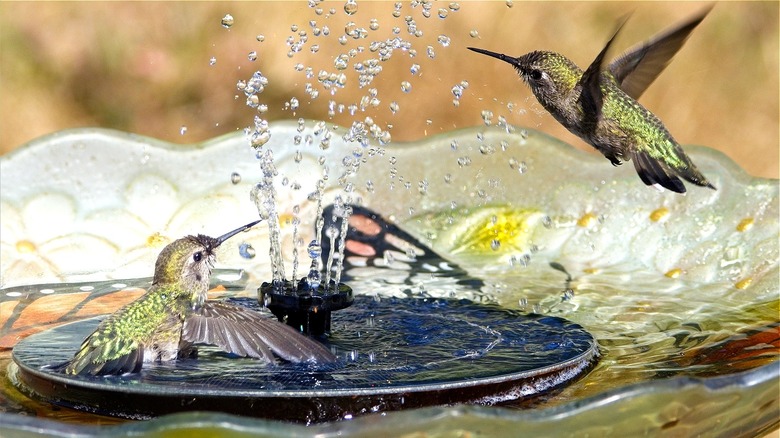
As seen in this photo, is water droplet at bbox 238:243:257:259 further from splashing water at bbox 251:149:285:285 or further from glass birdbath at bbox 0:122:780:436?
splashing water at bbox 251:149:285:285

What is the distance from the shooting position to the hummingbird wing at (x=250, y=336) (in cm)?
258

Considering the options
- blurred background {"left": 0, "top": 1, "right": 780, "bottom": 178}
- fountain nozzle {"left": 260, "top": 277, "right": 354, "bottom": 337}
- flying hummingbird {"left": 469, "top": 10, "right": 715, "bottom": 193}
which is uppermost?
blurred background {"left": 0, "top": 1, "right": 780, "bottom": 178}

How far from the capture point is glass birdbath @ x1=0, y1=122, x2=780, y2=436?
3521mm

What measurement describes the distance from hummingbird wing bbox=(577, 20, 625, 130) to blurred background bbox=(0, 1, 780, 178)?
3.68m

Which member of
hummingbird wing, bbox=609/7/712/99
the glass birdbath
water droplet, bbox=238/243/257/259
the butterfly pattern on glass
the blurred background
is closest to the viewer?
hummingbird wing, bbox=609/7/712/99

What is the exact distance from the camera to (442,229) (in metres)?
4.21

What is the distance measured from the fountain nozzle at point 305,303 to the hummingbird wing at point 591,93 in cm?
81

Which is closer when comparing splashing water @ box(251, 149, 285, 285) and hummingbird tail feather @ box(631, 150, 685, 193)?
hummingbird tail feather @ box(631, 150, 685, 193)

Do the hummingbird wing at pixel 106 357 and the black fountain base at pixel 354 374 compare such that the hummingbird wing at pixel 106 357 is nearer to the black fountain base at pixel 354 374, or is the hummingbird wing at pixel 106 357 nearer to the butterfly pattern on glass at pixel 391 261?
the black fountain base at pixel 354 374

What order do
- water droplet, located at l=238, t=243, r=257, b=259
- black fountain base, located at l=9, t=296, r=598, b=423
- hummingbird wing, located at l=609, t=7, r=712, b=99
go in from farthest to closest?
water droplet, located at l=238, t=243, r=257, b=259
hummingbird wing, located at l=609, t=7, r=712, b=99
black fountain base, located at l=9, t=296, r=598, b=423

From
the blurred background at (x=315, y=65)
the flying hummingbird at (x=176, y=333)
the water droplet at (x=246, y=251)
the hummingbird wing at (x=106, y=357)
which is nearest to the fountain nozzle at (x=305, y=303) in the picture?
the flying hummingbird at (x=176, y=333)

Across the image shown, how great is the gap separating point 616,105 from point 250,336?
1.25m

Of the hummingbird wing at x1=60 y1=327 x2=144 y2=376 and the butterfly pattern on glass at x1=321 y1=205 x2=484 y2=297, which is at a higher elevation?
the butterfly pattern on glass at x1=321 y1=205 x2=484 y2=297

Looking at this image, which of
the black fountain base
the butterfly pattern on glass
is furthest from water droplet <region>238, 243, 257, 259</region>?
the black fountain base
